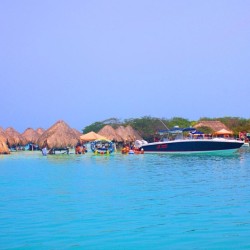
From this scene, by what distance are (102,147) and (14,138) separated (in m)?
11.4

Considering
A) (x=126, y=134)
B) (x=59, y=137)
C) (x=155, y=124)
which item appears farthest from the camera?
(x=155, y=124)

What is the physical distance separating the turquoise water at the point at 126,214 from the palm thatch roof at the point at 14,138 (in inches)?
1203

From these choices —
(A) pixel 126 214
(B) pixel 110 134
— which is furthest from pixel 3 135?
(A) pixel 126 214

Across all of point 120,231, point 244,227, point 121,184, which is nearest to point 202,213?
point 244,227

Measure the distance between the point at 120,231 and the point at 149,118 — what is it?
50.0m

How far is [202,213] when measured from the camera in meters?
10.7

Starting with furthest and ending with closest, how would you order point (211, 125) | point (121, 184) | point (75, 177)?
point (211, 125) → point (75, 177) → point (121, 184)

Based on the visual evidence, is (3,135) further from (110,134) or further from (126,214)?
(126,214)

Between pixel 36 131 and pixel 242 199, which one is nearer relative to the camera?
pixel 242 199

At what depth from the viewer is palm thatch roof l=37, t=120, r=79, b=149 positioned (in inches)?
1561

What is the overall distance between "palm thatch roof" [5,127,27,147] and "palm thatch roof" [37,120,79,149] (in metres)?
7.56

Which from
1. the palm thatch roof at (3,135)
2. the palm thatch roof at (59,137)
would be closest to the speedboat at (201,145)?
the palm thatch roof at (59,137)

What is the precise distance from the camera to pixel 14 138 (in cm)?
4881

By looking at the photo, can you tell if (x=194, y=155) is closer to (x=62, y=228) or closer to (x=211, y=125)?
(x=211, y=125)
